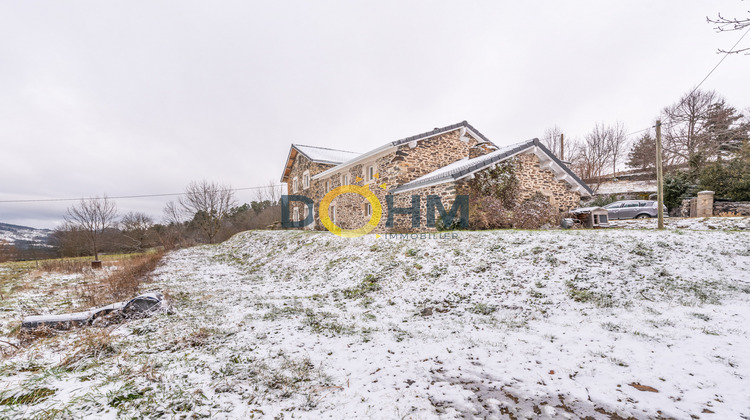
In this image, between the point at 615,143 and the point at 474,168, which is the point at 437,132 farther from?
the point at 615,143

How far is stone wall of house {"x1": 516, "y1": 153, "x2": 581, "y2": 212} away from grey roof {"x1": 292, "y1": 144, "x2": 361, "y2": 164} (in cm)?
1286

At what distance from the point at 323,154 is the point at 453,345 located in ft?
66.5

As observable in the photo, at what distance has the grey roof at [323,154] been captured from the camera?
20.3 metres

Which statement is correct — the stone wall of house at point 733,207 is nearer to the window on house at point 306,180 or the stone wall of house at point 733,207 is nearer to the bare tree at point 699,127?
the bare tree at point 699,127

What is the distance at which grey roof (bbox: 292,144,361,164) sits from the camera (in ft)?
66.7

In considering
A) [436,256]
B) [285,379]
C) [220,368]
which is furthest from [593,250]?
[220,368]

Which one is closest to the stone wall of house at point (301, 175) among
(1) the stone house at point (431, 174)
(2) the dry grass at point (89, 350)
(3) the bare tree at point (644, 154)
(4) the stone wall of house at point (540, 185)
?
(1) the stone house at point (431, 174)

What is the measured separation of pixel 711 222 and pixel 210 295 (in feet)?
56.5

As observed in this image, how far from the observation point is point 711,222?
33.0 feet

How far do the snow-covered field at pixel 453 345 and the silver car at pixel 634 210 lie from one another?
9928mm

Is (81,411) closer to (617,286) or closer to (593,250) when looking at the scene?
(617,286)

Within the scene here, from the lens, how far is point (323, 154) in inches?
878


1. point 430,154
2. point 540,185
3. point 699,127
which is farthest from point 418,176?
point 699,127

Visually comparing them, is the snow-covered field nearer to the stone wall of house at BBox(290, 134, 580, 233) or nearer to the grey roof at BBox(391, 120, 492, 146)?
the stone wall of house at BBox(290, 134, 580, 233)
